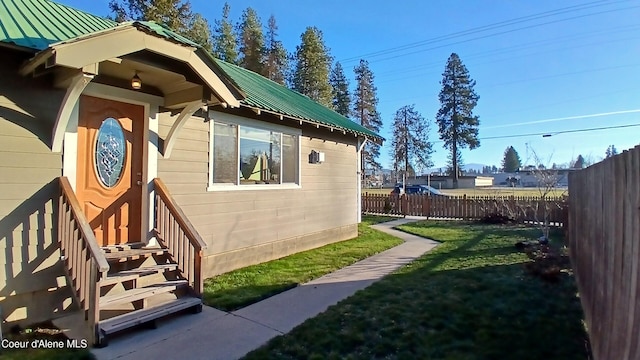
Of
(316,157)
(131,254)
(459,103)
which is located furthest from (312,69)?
(131,254)

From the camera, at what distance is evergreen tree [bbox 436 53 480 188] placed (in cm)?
4022

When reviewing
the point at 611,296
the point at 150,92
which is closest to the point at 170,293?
the point at 150,92

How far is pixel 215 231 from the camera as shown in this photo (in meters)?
5.98

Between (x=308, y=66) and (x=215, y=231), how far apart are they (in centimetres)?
2680

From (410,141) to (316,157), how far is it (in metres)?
34.8

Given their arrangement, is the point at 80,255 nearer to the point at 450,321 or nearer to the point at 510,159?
the point at 450,321

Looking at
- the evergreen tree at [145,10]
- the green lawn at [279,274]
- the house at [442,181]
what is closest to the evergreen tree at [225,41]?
the evergreen tree at [145,10]

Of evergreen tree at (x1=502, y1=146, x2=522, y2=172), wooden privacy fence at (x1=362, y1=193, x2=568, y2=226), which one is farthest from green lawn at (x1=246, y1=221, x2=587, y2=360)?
evergreen tree at (x1=502, y1=146, x2=522, y2=172)

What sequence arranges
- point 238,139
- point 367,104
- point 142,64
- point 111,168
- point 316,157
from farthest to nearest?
point 367,104 → point 316,157 → point 238,139 → point 111,168 → point 142,64

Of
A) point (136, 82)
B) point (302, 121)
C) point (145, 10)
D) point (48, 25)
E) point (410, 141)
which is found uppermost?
point (145, 10)

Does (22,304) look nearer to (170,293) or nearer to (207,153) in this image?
(170,293)

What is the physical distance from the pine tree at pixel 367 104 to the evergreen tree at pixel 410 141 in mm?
2316

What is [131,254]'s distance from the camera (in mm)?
4387

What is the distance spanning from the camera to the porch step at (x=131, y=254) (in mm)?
4223
